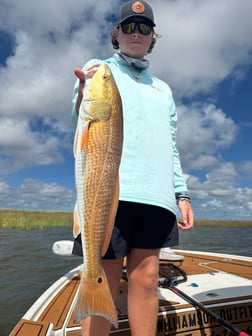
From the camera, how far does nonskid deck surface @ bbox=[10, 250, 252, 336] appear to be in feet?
10.7

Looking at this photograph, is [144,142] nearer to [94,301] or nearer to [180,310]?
[94,301]

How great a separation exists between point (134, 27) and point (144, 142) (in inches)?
37.3

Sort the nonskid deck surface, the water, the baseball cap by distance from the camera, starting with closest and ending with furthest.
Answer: the baseball cap
the nonskid deck surface
the water

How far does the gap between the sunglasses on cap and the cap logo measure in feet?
0.33

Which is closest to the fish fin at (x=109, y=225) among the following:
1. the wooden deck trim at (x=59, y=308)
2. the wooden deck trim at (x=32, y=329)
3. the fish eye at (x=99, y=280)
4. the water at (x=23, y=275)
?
the fish eye at (x=99, y=280)

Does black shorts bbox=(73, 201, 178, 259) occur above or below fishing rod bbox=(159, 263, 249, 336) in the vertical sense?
above

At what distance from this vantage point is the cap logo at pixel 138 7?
2.71 m

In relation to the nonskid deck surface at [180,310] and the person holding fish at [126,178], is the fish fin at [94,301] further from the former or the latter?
the nonskid deck surface at [180,310]

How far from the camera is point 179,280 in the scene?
4.85m

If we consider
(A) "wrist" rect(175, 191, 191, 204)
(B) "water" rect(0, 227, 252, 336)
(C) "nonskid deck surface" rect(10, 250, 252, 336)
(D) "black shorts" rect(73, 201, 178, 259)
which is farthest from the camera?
(B) "water" rect(0, 227, 252, 336)

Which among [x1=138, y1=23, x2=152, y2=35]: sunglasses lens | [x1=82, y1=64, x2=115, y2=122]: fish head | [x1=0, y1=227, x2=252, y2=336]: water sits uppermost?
[x1=138, y1=23, x2=152, y2=35]: sunglasses lens

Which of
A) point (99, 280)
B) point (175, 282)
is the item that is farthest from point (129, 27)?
point (175, 282)

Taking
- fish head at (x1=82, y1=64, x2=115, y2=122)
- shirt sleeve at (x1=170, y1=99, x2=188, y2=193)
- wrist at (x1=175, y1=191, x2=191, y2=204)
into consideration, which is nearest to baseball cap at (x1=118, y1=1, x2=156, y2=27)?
shirt sleeve at (x1=170, y1=99, x2=188, y2=193)

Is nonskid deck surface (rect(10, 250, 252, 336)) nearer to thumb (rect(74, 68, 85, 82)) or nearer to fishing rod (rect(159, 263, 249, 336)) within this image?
fishing rod (rect(159, 263, 249, 336))
